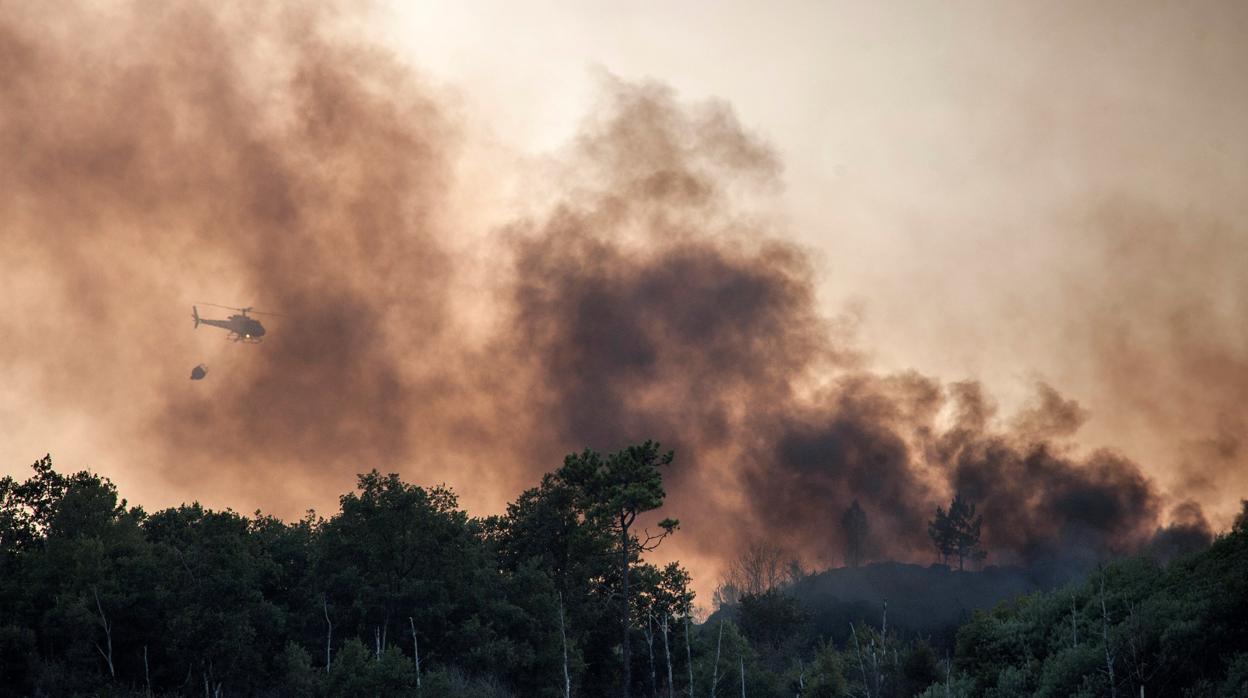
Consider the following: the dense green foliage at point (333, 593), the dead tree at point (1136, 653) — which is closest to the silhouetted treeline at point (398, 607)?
the dense green foliage at point (333, 593)

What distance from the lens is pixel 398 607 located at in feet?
281

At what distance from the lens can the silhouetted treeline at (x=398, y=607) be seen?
71750mm

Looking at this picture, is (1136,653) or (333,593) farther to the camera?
(333,593)

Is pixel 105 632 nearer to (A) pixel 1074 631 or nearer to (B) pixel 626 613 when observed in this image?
(B) pixel 626 613

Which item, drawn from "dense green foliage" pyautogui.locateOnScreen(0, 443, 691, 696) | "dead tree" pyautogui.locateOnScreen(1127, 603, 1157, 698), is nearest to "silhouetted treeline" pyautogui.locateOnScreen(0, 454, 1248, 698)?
"dense green foliage" pyautogui.locateOnScreen(0, 443, 691, 696)

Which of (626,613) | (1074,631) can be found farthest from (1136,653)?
(626,613)

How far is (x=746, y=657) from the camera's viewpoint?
95.1 meters

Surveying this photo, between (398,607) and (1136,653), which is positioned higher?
(398,607)

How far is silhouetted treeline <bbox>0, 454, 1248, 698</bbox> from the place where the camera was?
235 ft

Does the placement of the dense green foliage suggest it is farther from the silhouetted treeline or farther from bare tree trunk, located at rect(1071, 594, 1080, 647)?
bare tree trunk, located at rect(1071, 594, 1080, 647)

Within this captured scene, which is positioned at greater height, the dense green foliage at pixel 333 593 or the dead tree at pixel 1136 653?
the dense green foliage at pixel 333 593

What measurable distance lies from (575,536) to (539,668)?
13375mm

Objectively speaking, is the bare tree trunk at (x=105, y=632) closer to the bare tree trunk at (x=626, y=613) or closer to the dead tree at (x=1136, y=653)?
the bare tree trunk at (x=626, y=613)

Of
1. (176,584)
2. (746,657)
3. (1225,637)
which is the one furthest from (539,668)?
(1225,637)
